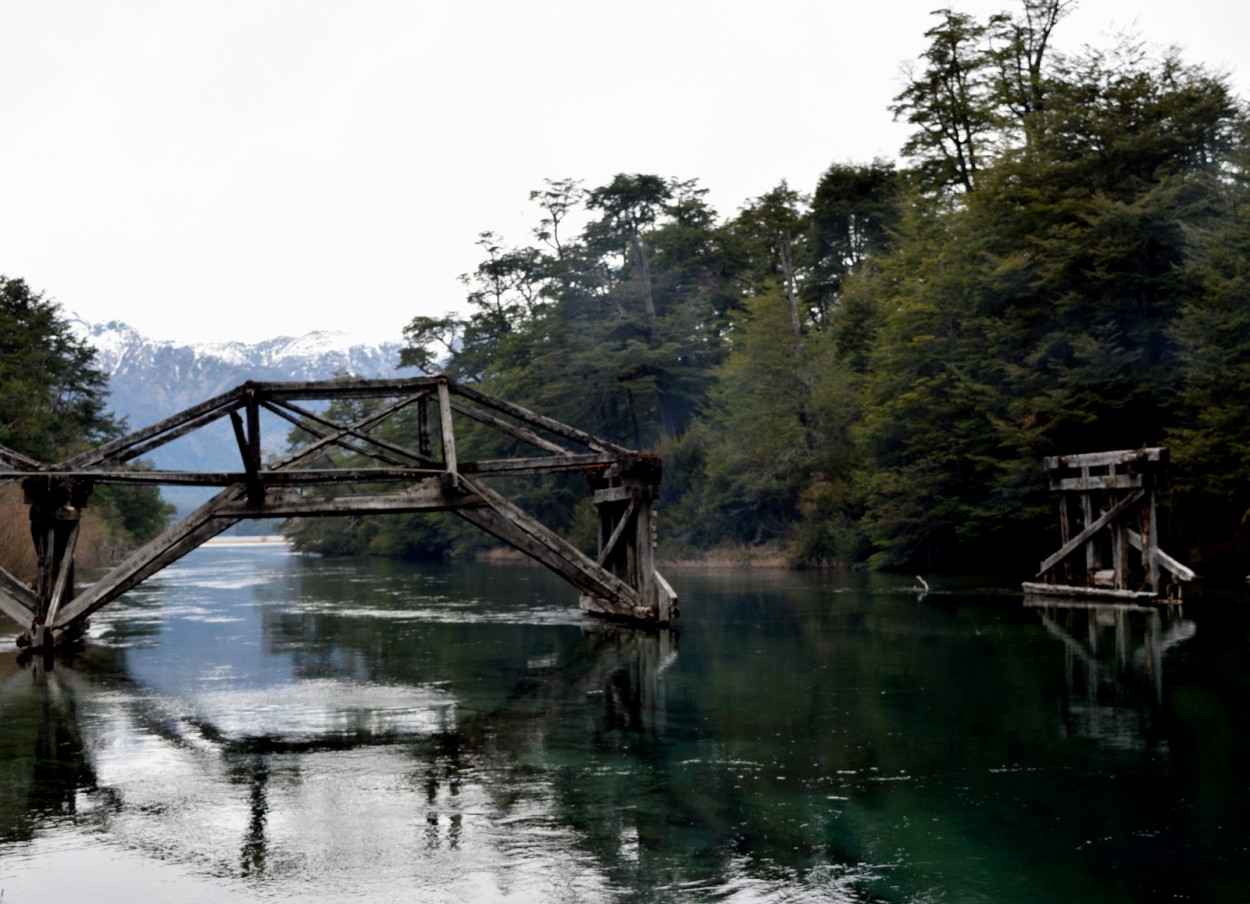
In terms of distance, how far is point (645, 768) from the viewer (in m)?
11.1

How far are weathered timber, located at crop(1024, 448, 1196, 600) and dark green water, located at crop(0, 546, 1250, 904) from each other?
368 cm

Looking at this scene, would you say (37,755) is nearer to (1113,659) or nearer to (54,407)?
(1113,659)

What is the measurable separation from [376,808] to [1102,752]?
20.7 ft

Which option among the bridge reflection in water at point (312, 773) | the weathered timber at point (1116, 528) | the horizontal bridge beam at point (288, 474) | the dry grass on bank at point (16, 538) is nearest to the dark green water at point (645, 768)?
the bridge reflection in water at point (312, 773)

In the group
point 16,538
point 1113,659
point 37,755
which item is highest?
point 16,538

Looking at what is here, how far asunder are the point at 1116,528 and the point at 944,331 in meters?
16.1

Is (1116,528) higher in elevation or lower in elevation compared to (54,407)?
lower

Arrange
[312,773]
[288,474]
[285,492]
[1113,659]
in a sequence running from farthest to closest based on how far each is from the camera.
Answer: [285,492] < [288,474] < [1113,659] < [312,773]

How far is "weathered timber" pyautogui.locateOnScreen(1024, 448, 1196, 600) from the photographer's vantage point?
2608 cm

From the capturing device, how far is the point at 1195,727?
12.6m

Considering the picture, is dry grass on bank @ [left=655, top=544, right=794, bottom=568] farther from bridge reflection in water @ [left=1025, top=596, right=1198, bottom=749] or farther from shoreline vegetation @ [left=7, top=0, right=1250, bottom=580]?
bridge reflection in water @ [left=1025, top=596, right=1198, bottom=749]

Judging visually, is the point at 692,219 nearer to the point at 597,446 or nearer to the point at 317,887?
the point at 597,446

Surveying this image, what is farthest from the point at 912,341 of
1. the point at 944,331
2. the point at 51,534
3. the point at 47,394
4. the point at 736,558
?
the point at 47,394

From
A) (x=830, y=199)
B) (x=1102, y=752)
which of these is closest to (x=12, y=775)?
(x=1102, y=752)
